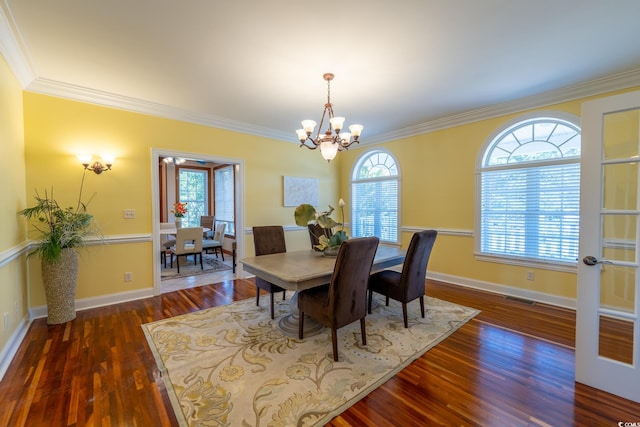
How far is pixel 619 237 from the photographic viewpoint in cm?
176

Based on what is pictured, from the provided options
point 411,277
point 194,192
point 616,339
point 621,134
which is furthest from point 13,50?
point 194,192

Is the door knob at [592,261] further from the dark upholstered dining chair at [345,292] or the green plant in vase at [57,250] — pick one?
the green plant in vase at [57,250]

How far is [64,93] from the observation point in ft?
9.89

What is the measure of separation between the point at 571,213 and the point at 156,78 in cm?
507

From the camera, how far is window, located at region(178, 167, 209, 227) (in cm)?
735

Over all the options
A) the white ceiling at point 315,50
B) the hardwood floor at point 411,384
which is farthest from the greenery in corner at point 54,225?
the white ceiling at point 315,50

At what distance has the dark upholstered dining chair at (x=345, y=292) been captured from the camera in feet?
6.70

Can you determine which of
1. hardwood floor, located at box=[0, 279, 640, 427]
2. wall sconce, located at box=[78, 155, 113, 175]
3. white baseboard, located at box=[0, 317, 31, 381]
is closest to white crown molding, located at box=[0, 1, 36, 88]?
wall sconce, located at box=[78, 155, 113, 175]

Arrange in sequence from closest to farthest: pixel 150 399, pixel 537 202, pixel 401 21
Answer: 1. pixel 150 399
2. pixel 401 21
3. pixel 537 202

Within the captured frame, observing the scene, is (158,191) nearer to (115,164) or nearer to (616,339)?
(115,164)

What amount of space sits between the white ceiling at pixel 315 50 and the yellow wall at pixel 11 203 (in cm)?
33

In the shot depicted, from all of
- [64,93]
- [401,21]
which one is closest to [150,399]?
[401,21]

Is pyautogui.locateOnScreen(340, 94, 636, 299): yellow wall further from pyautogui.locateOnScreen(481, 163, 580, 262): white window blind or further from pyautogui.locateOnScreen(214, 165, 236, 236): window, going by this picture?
pyautogui.locateOnScreen(214, 165, 236, 236): window

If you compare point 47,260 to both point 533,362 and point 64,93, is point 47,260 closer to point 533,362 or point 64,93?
point 64,93
